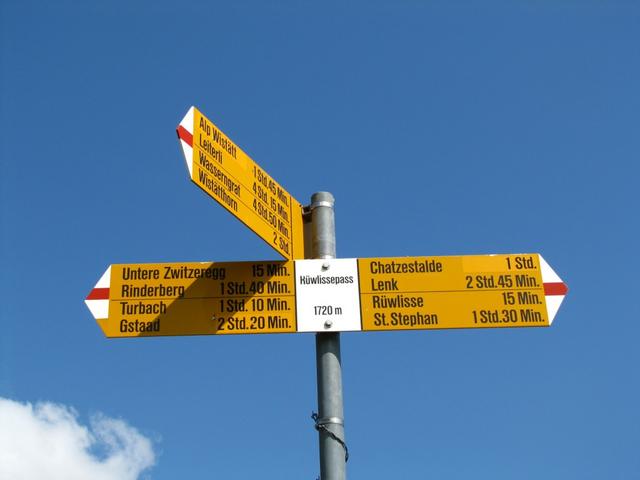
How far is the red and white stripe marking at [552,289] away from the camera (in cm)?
435

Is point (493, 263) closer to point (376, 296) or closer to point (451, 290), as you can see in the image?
point (451, 290)

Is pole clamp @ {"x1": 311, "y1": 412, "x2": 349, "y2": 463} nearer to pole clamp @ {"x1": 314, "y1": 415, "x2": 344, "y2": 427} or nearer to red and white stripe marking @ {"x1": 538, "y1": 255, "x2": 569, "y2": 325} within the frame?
pole clamp @ {"x1": 314, "y1": 415, "x2": 344, "y2": 427}

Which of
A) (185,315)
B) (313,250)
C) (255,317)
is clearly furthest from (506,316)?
(185,315)

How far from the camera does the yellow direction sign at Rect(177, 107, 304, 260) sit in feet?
11.7

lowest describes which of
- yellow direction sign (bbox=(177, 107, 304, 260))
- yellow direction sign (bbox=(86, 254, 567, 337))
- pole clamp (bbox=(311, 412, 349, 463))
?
pole clamp (bbox=(311, 412, 349, 463))

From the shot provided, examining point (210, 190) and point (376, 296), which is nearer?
point (210, 190)

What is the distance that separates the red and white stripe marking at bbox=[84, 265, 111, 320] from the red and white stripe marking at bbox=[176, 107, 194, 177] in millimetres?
1215

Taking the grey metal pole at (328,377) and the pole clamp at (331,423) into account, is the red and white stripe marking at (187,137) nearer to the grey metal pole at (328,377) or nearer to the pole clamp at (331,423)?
the grey metal pole at (328,377)

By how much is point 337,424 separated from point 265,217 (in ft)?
3.99

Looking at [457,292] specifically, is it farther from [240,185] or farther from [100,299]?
[100,299]

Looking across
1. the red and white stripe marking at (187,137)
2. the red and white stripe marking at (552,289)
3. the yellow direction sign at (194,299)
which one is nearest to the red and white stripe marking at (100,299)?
the yellow direction sign at (194,299)

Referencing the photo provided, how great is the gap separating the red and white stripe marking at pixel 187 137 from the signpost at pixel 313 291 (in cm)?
39

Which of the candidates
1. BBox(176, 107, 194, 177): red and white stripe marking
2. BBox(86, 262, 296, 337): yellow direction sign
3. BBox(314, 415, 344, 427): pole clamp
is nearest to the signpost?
BBox(86, 262, 296, 337): yellow direction sign

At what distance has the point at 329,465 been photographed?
3674 mm
